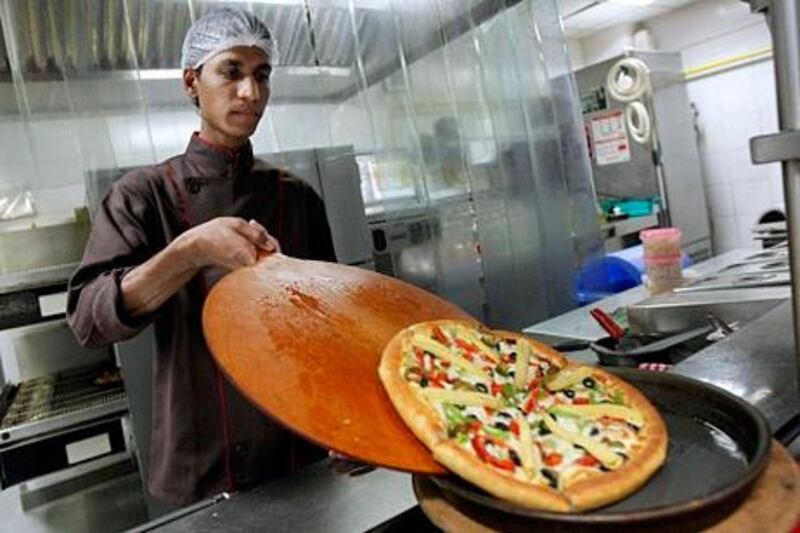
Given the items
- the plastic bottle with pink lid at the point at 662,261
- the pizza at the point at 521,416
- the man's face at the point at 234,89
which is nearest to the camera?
the pizza at the point at 521,416

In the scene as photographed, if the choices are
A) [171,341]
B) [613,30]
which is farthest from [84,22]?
[613,30]

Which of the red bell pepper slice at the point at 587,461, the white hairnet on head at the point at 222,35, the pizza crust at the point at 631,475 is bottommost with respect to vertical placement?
the red bell pepper slice at the point at 587,461

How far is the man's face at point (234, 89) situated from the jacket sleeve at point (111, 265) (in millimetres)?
232

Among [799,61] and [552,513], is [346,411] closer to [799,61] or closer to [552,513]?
[552,513]

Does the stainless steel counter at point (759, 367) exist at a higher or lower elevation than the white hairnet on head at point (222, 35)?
lower

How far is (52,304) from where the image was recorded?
5.77ft

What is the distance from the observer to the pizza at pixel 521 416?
1.82 feet

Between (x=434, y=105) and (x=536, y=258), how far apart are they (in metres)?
0.90

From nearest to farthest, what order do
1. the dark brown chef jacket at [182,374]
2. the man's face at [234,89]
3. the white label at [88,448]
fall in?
the dark brown chef jacket at [182,374]
the man's face at [234,89]
the white label at [88,448]

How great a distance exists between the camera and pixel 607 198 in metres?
4.39

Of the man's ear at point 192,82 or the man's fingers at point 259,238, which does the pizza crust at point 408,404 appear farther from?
the man's ear at point 192,82

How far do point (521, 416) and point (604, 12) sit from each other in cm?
490

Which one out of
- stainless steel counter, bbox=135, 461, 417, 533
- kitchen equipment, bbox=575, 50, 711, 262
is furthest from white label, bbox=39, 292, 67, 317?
kitchen equipment, bbox=575, 50, 711, 262

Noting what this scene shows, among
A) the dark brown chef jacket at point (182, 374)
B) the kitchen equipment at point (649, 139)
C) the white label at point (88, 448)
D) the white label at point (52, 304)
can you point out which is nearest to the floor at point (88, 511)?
the white label at point (88, 448)
